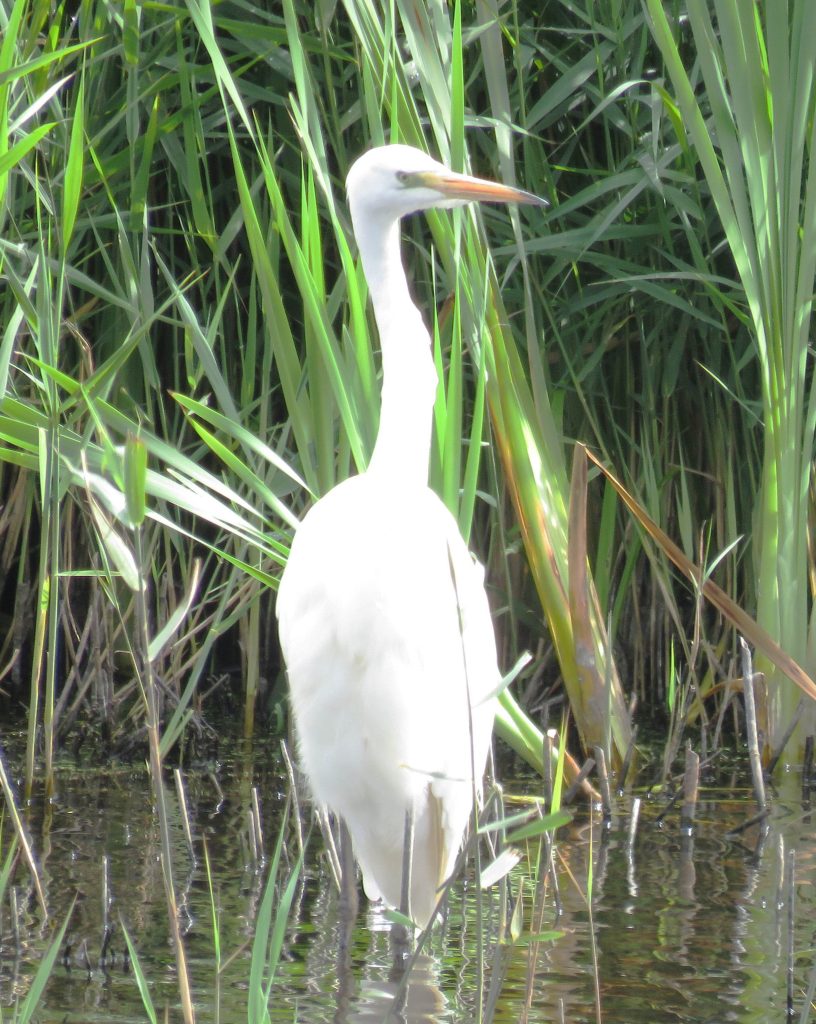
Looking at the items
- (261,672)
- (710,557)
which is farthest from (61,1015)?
(710,557)

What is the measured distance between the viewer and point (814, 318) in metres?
3.22

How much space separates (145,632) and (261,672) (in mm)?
2880

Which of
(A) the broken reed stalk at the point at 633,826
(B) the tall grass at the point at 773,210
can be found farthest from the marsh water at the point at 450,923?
(B) the tall grass at the point at 773,210

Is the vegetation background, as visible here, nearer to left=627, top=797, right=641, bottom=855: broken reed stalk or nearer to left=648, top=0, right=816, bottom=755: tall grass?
left=648, top=0, right=816, bottom=755: tall grass

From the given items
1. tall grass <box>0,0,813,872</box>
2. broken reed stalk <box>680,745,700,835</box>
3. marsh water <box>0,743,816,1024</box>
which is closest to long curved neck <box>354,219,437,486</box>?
tall grass <box>0,0,813,872</box>

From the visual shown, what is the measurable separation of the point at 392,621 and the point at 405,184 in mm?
723

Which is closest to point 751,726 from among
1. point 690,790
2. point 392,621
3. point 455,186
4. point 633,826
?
point 690,790

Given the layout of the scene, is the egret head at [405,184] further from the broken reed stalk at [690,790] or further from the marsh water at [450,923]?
the broken reed stalk at [690,790]

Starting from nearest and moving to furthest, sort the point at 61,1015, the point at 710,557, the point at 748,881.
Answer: the point at 61,1015 → the point at 748,881 → the point at 710,557

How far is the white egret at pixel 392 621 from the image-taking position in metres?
2.08

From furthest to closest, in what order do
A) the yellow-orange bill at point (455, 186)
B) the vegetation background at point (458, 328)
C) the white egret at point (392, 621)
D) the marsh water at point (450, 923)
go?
the vegetation background at point (458, 328) → the yellow-orange bill at point (455, 186) → the white egret at point (392, 621) → the marsh water at point (450, 923)

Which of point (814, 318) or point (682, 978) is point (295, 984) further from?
point (814, 318)

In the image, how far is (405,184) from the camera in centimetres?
226

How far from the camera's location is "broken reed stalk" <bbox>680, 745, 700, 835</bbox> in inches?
107
